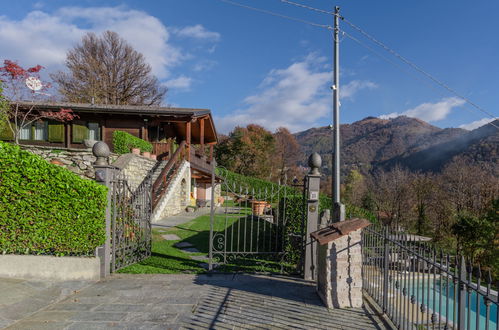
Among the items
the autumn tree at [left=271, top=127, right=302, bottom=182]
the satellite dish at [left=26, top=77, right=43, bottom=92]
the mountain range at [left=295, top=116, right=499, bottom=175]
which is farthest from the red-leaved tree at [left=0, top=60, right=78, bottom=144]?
the mountain range at [left=295, top=116, right=499, bottom=175]

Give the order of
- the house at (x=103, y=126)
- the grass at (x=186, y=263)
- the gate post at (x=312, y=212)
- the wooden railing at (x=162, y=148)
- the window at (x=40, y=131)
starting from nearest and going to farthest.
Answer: the gate post at (x=312, y=212) < the grass at (x=186, y=263) < the house at (x=103, y=126) < the wooden railing at (x=162, y=148) < the window at (x=40, y=131)

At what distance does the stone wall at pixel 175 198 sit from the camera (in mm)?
10881

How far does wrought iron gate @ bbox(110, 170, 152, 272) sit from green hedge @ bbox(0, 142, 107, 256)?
39 centimetres

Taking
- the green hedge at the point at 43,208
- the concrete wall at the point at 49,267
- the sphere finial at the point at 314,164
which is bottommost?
the concrete wall at the point at 49,267

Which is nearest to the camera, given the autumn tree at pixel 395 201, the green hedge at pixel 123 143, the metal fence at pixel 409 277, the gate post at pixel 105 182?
the metal fence at pixel 409 277

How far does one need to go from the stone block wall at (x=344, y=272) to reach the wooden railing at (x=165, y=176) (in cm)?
808

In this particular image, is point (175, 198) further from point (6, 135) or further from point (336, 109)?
point (6, 135)

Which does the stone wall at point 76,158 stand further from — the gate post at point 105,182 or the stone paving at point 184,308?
the stone paving at point 184,308

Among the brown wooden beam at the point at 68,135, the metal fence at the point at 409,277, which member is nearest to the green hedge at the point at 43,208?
the metal fence at the point at 409,277

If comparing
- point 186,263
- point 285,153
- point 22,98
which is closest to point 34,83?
point 22,98

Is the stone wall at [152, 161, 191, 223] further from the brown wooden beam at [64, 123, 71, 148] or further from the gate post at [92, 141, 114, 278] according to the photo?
the brown wooden beam at [64, 123, 71, 148]

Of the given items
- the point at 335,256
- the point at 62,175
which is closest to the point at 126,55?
the point at 62,175

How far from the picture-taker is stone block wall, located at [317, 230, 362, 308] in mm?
3801

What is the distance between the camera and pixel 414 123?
187 feet
